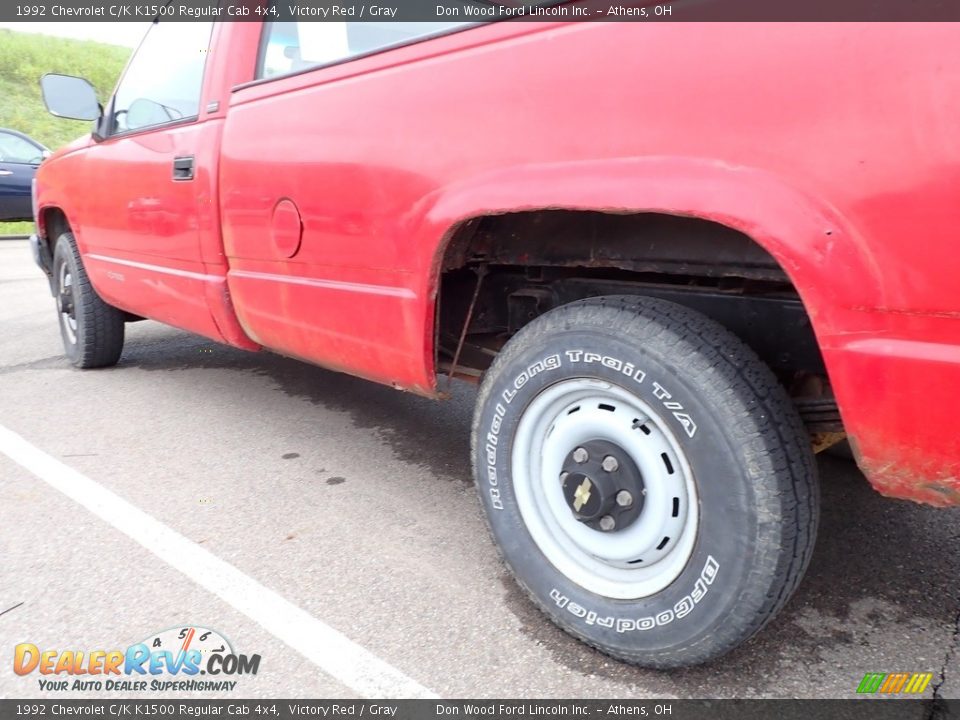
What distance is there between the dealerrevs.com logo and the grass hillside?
23.7 metres

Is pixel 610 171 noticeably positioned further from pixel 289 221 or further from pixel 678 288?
pixel 289 221

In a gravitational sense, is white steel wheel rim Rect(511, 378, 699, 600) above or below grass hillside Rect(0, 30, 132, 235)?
below

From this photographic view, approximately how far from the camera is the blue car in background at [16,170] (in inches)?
445

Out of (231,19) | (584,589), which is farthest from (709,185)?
(231,19)

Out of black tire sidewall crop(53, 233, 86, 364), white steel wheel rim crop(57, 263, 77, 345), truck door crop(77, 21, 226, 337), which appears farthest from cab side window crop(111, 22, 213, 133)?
white steel wheel rim crop(57, 263, 77, 345)

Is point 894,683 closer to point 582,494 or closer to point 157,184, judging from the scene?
point 582,494

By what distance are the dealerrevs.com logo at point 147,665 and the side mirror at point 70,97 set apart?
2910 mm

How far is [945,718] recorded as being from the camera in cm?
153

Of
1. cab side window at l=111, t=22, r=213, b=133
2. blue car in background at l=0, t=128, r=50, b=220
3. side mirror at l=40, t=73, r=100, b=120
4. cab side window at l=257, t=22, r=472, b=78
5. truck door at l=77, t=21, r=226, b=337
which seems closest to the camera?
cab side window at l=257, t=22, r=472, b=78

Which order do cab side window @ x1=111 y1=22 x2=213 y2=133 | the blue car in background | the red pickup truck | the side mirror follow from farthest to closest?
the blue car in background < the side mirror < cab side window @ x1=111 y1=22 x2=213 y2=133 < the red pickup truck

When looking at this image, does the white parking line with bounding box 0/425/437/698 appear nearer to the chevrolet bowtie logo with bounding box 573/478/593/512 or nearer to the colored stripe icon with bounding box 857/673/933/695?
the chevrolet bowtie logo with bounding box 573/478/593/512

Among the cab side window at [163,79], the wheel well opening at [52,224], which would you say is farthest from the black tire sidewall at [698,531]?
the wheel well opening at [52,224]

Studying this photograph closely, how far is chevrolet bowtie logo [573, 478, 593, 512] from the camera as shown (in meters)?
1.71

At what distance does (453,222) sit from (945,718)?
156 cm
